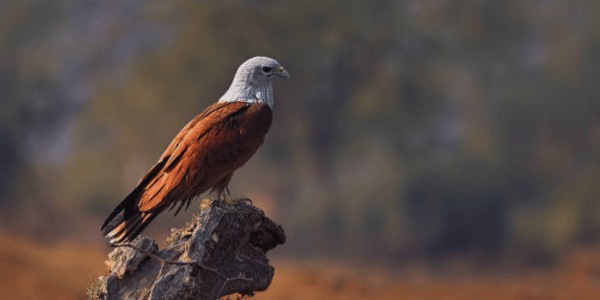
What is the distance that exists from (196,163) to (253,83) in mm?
916

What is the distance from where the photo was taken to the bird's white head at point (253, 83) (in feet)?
25.0

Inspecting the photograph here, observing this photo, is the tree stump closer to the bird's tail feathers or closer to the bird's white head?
the bird's tail feathers

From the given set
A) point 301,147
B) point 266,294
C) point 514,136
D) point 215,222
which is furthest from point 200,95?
point 215,222

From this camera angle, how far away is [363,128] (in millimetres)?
28031

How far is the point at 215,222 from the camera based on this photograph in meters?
6.44

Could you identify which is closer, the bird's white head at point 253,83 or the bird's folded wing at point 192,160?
the bird's folded wing at point 192,160

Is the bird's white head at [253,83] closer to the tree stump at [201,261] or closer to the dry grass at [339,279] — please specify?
the tree stump at [201,261]

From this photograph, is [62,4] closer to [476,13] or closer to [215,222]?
[476,13]

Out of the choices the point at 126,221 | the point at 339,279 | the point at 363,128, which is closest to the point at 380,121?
the point at 363,128

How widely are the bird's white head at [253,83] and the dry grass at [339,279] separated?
6142 millimetres

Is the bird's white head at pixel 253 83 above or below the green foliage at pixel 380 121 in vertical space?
below

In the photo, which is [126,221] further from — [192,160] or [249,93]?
[249,93]

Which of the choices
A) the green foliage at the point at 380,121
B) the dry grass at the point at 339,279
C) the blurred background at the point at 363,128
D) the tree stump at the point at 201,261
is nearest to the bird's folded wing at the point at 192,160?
the tree stump at the point at 201,261

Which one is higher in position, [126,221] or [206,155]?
[206,155]
